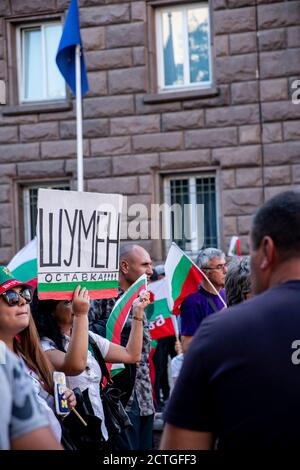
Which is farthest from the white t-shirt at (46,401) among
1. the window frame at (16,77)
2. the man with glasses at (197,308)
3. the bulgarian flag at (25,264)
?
the window frame at (16,77)

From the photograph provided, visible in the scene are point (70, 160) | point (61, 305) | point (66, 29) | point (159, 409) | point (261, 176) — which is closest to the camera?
point (61, 305)

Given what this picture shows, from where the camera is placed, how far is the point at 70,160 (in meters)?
14.0

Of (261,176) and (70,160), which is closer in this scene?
(261,176)

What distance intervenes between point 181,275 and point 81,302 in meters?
2.13

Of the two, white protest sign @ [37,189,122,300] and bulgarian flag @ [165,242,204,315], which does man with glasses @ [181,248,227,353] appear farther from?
white protest sign @ [37,189,122,300]

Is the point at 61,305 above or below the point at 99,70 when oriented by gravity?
below

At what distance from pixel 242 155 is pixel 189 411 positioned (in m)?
11.0

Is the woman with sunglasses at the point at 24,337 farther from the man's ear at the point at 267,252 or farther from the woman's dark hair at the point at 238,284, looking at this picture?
the man's ear at the point at 267,252

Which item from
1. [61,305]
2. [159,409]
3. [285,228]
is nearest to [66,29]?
[159,409]

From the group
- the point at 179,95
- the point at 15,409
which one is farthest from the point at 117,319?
the point at 179,95

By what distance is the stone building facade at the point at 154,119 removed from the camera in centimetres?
1310

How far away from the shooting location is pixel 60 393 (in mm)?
4223

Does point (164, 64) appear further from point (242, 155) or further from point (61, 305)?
point (61, 305)

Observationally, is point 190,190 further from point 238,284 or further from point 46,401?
point 46,401
